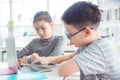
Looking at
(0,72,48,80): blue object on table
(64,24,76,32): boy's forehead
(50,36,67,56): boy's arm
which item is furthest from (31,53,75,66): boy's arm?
A: (64,24,76,32): boy's forehead

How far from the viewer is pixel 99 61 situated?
2.53 ft

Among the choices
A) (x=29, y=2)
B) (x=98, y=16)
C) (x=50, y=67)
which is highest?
(x=29, y=2)

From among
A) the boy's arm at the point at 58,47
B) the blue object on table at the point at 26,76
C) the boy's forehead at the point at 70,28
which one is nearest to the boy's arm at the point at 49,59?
the blue object on table at the point at 26,76

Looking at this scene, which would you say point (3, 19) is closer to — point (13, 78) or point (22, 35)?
point (22, 35)

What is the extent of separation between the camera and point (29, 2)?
9.06 ft

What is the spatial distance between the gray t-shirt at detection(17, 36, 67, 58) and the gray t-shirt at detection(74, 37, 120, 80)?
3.03ft

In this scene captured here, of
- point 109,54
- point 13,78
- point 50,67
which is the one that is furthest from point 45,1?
point 109,54

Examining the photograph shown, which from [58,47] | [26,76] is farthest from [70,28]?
[58,47]

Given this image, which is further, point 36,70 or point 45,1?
point 45,1

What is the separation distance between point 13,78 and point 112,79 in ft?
1.53

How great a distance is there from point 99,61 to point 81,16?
0.19 m

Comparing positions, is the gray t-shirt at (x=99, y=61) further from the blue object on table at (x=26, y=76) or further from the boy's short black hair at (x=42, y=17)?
the boy's short black hair at (x=42, y=17)

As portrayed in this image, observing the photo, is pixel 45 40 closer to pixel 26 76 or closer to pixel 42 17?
pixel 42 17

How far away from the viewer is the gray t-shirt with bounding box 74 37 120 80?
761mm
